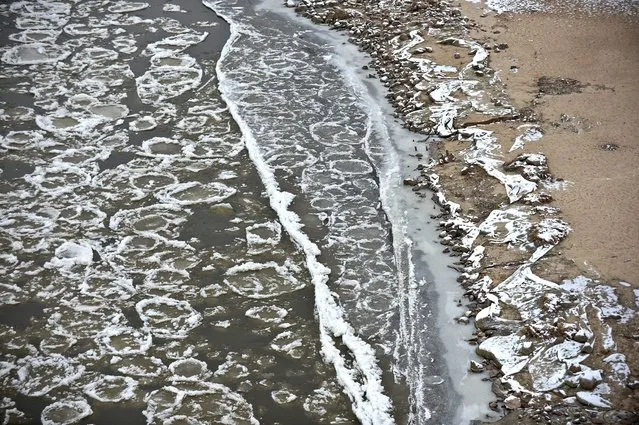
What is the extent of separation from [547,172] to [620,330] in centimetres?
191

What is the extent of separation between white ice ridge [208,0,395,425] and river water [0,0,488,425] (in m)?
0.01

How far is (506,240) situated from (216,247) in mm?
2184

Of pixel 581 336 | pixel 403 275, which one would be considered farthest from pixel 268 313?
pixel 581 336

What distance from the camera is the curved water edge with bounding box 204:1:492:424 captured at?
4586 mm

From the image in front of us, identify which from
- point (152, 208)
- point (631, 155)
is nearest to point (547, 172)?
point (631, 155)

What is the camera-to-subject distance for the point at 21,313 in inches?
207

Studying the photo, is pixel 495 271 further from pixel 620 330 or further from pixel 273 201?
pixel 273 201

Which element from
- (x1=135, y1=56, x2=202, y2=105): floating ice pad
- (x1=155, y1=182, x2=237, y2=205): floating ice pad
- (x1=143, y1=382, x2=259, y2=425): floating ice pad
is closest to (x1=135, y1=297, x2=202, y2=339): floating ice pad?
(x1=143, y1=382, x2=259, y2=425): floating ice pad

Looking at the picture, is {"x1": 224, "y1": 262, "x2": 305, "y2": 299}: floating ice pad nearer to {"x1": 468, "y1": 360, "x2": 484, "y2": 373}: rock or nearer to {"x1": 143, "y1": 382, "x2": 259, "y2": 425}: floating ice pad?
{"x1": 143, "y1": 382, "x2": 259, "y2": 425}: floating ice pad

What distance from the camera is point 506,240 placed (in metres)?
5.69

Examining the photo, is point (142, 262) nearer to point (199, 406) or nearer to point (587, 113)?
point (199, 406)

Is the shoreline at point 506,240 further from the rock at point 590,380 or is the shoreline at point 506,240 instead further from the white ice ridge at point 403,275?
the white ice ridge at point 403,275

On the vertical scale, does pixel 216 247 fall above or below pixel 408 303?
below

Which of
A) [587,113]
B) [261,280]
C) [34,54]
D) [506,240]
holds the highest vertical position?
[587,113]
